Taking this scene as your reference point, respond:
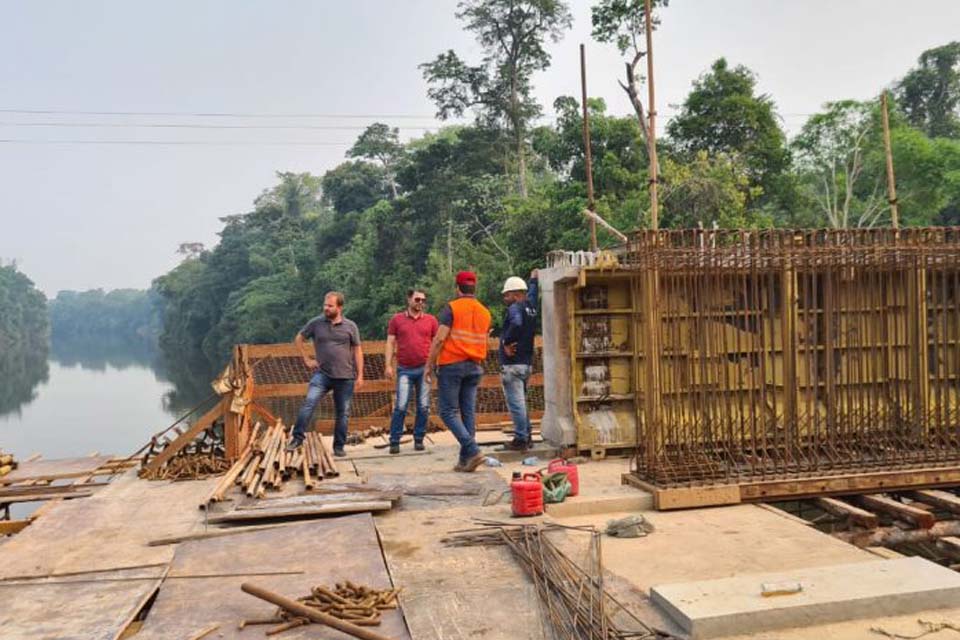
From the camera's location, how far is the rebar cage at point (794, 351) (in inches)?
274

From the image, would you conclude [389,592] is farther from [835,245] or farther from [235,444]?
[835,245]

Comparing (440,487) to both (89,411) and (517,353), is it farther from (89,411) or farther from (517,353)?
(89,411)

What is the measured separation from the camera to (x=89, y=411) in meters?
39.8

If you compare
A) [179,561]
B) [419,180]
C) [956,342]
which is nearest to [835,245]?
[956,342]

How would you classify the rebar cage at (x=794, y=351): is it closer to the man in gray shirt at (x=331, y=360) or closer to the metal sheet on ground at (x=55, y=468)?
the man in gray shirt at (x=331, y=360)

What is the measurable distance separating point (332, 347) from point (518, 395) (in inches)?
83.6

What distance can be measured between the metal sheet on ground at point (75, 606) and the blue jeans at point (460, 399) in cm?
337

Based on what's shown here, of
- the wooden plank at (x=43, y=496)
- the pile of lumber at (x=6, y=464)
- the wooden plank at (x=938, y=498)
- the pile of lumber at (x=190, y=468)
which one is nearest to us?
the wooden plank at (x=938, y=498)

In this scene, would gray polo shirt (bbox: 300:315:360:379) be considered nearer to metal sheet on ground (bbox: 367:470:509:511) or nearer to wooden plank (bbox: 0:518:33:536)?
metal sheet on ground (bbox: 367:470:509:511)

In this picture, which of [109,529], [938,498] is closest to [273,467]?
[109,529]

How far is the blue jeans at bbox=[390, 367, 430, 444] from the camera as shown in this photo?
9.16 m

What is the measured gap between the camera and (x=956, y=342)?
7.73 m

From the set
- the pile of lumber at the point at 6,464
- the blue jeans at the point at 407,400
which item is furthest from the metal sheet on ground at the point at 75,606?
the pile of lumber at the point at 6,464

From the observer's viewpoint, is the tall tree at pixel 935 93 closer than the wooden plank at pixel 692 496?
No
